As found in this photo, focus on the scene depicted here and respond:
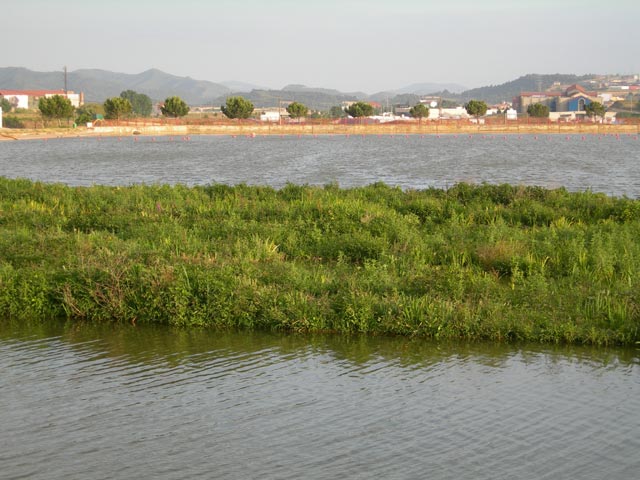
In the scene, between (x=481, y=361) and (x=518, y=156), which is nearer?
(x=481, y=361)

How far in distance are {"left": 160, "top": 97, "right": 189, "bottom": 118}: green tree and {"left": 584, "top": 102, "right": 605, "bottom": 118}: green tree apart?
80337 millimetres

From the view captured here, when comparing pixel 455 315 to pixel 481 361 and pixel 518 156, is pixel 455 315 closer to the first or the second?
pixel 481 361

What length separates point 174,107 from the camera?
146m

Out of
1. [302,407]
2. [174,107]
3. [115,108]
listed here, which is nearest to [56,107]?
[115,108]

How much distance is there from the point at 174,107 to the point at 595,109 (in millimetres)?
83519

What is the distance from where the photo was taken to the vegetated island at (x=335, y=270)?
1184 centimetres

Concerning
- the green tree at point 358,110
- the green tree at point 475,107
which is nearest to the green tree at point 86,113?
the green tree at point 358,110

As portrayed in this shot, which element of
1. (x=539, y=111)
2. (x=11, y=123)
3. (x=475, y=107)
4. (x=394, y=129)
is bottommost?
(x=394, y=129)

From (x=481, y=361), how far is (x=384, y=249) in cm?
494

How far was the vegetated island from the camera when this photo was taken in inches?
466

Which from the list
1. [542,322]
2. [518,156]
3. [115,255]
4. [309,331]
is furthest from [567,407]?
[518,156]

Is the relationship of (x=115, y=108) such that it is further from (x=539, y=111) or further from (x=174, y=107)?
(x=539, y=111)

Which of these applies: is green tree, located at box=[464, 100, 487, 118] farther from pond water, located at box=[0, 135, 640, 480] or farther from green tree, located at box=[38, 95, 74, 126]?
pond water, located at box=[0, 135, 640, 480]

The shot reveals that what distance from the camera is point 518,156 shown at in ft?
234
